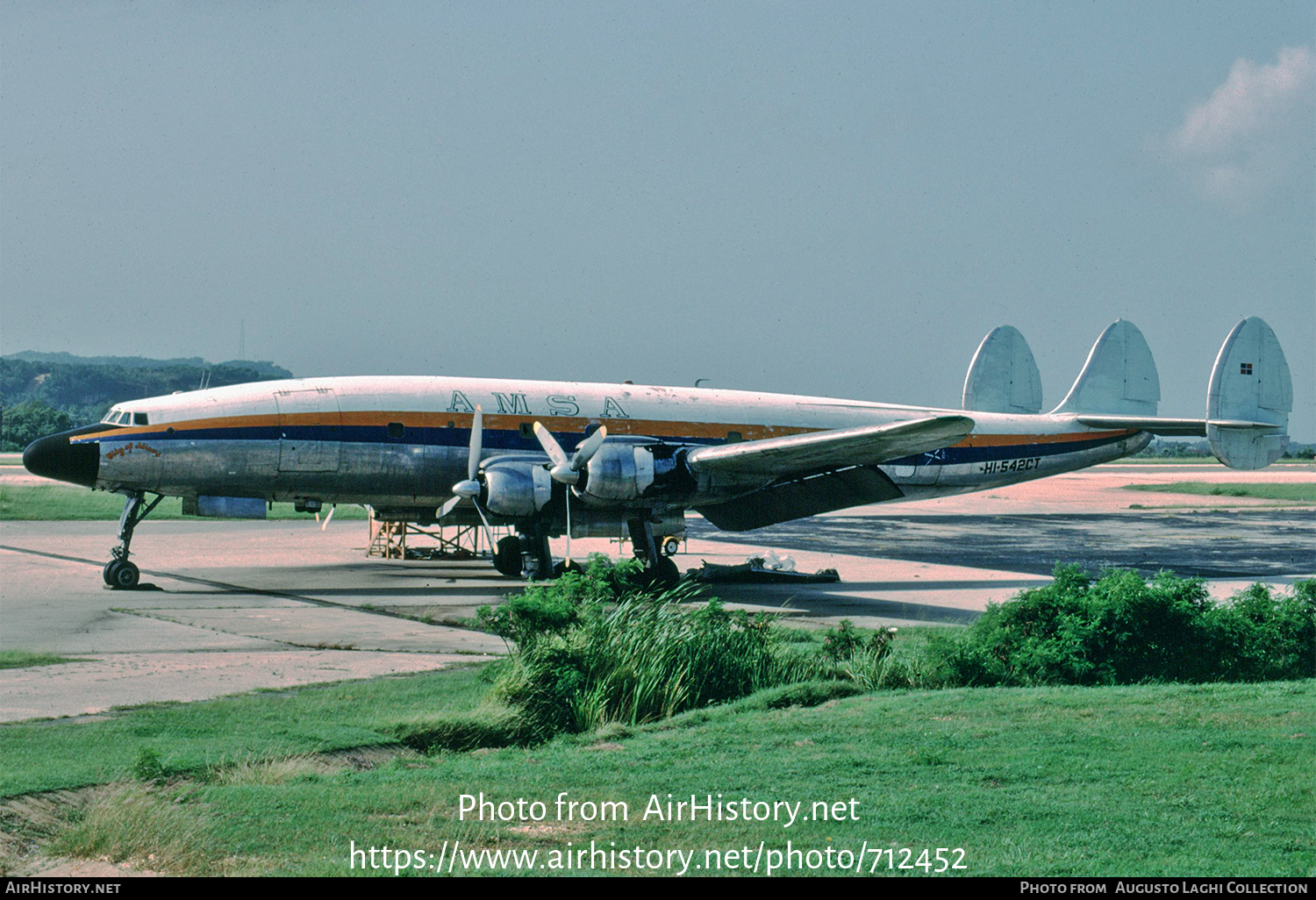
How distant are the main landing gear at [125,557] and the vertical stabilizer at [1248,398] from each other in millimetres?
23118

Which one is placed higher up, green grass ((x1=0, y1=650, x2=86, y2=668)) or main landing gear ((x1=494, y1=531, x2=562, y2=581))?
main landing gear ((x1=494, y1=531, x2=562, y2=581))

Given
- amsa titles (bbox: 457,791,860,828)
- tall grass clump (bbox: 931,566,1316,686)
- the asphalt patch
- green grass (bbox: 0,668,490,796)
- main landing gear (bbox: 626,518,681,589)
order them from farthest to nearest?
the asphalt patch, main landing gear (bbox: 626,518,681,589), tall grass clump (bbox: 931,566,1316,686), green grass (bbox: 0,668,490,796), amsa titles (bbox: 457,791,860,828)

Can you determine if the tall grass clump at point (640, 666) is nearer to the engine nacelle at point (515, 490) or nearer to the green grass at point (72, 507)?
the engine nacelle at point (515, 490)

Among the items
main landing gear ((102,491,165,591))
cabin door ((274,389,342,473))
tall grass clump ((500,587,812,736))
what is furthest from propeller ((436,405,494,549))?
tall grass clump ((500,587,812,736))

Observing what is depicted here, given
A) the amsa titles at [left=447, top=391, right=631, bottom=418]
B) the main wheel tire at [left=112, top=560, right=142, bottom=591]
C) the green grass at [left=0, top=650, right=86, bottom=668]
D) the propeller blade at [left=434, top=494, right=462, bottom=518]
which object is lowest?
the green grass at [left=0, top=650, right=86, bottom=668]

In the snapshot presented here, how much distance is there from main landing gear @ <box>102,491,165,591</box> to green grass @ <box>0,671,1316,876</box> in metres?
10.9

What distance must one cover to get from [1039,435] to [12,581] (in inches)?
892

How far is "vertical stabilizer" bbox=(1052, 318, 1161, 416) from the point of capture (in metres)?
29.7

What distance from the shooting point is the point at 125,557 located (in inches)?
825

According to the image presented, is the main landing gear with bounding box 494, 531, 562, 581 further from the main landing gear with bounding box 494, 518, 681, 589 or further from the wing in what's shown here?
the wing

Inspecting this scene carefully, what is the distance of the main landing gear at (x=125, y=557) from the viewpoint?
67.4ft

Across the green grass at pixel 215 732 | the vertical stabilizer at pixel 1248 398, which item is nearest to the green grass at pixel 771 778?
the green grass at pixel 215 732

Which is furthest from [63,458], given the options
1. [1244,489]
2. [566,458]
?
[1244,489]
